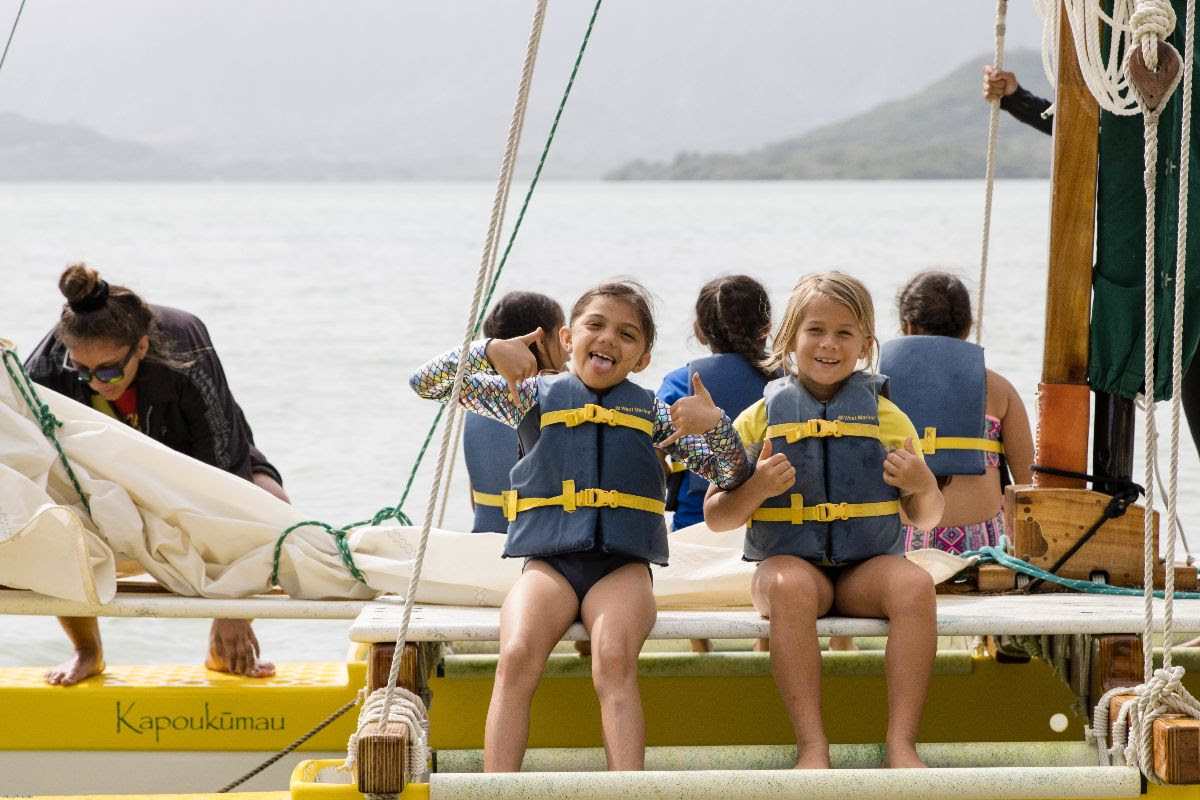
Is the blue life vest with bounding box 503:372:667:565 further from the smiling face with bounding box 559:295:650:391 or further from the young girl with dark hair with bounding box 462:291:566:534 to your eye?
the young girl with dark hair with bounding box 462:291:566:534

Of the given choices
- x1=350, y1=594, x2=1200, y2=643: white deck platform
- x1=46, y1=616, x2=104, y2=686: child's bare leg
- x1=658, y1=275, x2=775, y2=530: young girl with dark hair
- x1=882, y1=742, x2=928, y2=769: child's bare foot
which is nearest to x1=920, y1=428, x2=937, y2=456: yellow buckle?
x1=658, y1=275, x2=775, y2=530: young girl with dark hair

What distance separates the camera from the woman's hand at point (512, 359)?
3.39m

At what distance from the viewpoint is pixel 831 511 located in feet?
11.2

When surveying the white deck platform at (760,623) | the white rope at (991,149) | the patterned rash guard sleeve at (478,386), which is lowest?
the white deck platform at (760,623)

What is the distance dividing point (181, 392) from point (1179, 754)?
2.80 m

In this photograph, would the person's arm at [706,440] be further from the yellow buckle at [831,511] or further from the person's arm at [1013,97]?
the person's arm at [1013,97]

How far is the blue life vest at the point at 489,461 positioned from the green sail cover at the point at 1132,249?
1613 mm

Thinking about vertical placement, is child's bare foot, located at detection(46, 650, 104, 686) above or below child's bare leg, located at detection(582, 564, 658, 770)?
below

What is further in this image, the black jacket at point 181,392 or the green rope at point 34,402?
the black jacket at point 181,392

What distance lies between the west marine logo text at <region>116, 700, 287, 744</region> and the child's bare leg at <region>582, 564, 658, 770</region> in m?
1.63

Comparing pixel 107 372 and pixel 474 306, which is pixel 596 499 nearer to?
pixel 474 306

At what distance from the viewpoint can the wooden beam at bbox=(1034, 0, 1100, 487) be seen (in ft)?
13.4

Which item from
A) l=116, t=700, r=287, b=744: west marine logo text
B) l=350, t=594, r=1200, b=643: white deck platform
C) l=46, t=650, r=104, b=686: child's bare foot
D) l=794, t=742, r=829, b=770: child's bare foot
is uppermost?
l=350, t=594, r=1200, b=643: white deck platform

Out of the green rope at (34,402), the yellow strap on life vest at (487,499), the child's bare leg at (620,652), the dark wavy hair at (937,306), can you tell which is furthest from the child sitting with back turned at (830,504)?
the green rope at (34,402)
